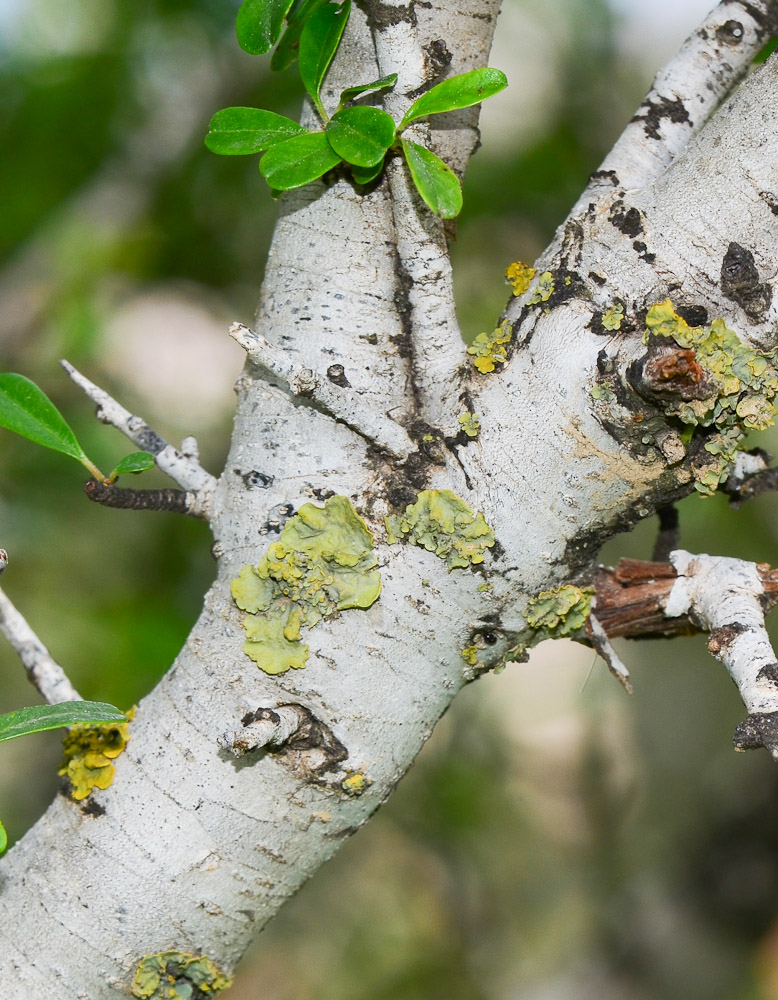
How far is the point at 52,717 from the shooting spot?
0.54 m

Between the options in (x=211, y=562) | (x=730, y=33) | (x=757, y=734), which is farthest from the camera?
(x=211, y=562)

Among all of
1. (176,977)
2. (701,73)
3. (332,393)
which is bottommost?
(176,977)

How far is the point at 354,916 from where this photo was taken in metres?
2.65

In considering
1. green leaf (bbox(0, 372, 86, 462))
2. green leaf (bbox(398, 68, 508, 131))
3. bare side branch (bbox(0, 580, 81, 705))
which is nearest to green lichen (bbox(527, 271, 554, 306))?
green leaf (bbox(398, 68, 508, 131))

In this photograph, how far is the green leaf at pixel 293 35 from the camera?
0.65m

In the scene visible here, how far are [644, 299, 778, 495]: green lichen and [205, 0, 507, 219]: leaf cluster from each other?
17cm

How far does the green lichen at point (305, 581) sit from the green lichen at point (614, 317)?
227 mm

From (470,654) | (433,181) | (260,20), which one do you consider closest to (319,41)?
(260,20)

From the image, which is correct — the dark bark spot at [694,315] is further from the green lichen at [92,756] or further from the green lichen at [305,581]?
the green lichen at [92,756]

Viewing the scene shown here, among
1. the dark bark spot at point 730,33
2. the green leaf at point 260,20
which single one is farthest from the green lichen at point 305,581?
the dark bark spot at point 730,33

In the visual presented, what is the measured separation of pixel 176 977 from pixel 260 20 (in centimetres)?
75

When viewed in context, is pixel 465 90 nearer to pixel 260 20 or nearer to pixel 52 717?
pixel 260 20

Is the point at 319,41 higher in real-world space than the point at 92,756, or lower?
higher

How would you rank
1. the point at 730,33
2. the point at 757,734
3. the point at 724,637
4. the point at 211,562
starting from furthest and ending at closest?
1. the point at 211,562
2. the point at 730,33
3. the point at 724,637
4. the point at 757,734
